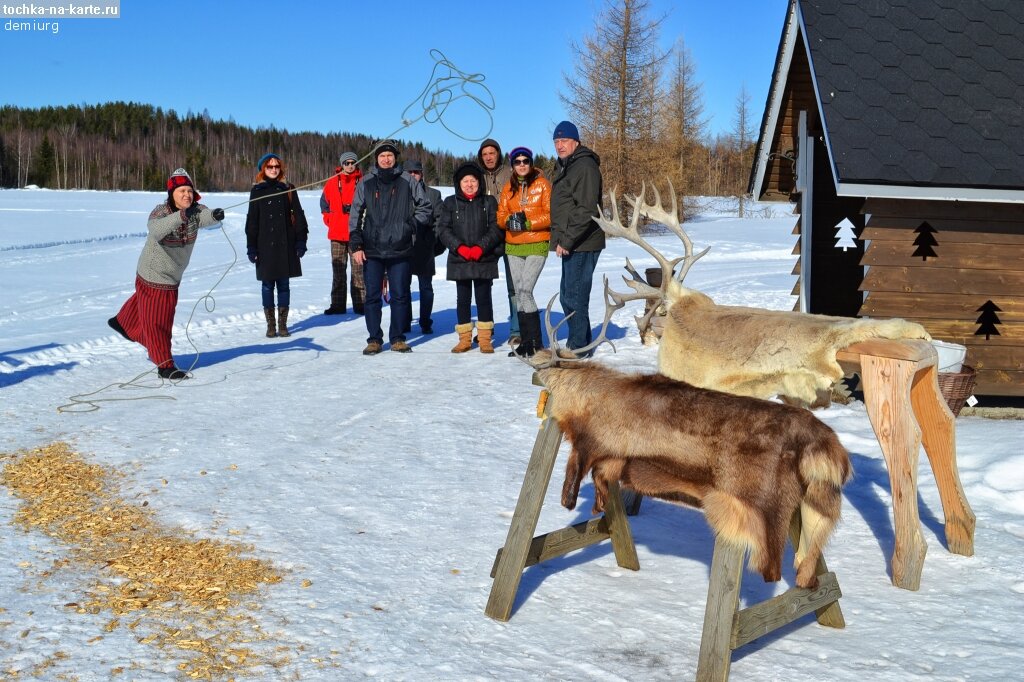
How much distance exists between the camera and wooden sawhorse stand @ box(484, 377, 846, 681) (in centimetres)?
350

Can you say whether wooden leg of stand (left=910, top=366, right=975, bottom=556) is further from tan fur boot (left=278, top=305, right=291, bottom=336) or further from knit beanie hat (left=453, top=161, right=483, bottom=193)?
tan fur boot (left=278, top=305, right=291, bottom=336)

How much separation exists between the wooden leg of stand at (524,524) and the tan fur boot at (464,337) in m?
6.08

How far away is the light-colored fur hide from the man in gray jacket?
3695mm

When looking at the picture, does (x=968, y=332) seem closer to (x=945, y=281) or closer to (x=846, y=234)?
(x=945, y=281)

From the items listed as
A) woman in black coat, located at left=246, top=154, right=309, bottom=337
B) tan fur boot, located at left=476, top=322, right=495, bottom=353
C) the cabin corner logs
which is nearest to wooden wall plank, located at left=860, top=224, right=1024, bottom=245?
the cabin corner logs

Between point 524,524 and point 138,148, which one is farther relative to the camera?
point 138,148

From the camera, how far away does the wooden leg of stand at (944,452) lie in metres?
4.78

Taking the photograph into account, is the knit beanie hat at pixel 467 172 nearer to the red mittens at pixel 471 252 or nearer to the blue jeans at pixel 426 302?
the red mittens at pixel 471 252

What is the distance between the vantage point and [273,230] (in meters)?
10.8

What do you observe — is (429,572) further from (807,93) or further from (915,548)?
(807,93)

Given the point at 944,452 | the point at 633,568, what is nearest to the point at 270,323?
the point at 633,568

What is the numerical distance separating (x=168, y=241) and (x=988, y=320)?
7.66 m

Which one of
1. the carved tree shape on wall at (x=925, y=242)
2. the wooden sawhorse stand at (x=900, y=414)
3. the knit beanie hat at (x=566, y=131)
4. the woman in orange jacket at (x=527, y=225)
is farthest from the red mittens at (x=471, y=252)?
the wooden sawhorse stand at (x=900, y=414)

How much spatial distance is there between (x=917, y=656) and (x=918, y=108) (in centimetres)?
582
